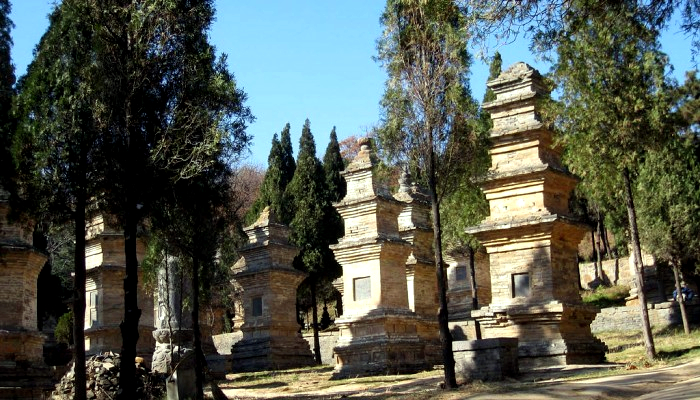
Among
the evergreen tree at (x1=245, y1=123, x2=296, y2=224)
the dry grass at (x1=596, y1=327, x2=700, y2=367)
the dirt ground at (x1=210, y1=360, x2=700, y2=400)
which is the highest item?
the evergreen tree at (x1=245, y1=123, x2=296, y2=224)

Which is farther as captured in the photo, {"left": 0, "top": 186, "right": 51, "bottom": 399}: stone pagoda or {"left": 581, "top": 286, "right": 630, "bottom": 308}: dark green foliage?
{"left": 581, "top": 286, "right": 630, "bottom": 308}: dark green foliage

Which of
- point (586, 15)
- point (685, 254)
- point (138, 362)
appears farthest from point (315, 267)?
point (586, 15)

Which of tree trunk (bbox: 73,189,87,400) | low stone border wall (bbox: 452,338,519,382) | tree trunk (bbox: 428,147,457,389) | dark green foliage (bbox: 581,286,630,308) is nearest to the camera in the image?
tree trunk (bbox: 73,189,87,400)

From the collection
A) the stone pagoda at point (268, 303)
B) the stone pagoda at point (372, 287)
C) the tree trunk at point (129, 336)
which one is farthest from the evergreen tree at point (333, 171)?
the tree trunk at point (129, 336)

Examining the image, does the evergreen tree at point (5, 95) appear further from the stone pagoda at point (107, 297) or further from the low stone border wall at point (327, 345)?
the low stone border wall at point (327, 345)

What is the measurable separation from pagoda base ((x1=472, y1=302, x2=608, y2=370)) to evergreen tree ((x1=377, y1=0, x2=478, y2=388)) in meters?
3.83

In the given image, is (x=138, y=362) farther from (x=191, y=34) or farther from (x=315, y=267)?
(x=315, y=267)

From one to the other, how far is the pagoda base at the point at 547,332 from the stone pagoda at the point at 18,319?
11.4 meters

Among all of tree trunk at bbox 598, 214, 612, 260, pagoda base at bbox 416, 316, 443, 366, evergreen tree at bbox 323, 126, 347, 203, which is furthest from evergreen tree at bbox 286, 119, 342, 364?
tree trunk at bbox 598, 214, 612, 260

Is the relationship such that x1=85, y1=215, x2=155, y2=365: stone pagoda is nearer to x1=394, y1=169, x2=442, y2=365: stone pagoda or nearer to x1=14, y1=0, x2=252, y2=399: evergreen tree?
x1=394, y1=169, x2=442, y2=365: stone pagoda

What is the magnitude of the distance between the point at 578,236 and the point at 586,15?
10.6 meters

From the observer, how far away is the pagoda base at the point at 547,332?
67.0 ft

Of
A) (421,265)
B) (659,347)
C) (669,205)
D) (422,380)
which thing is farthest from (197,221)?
(669,205)

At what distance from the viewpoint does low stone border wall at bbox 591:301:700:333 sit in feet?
100
